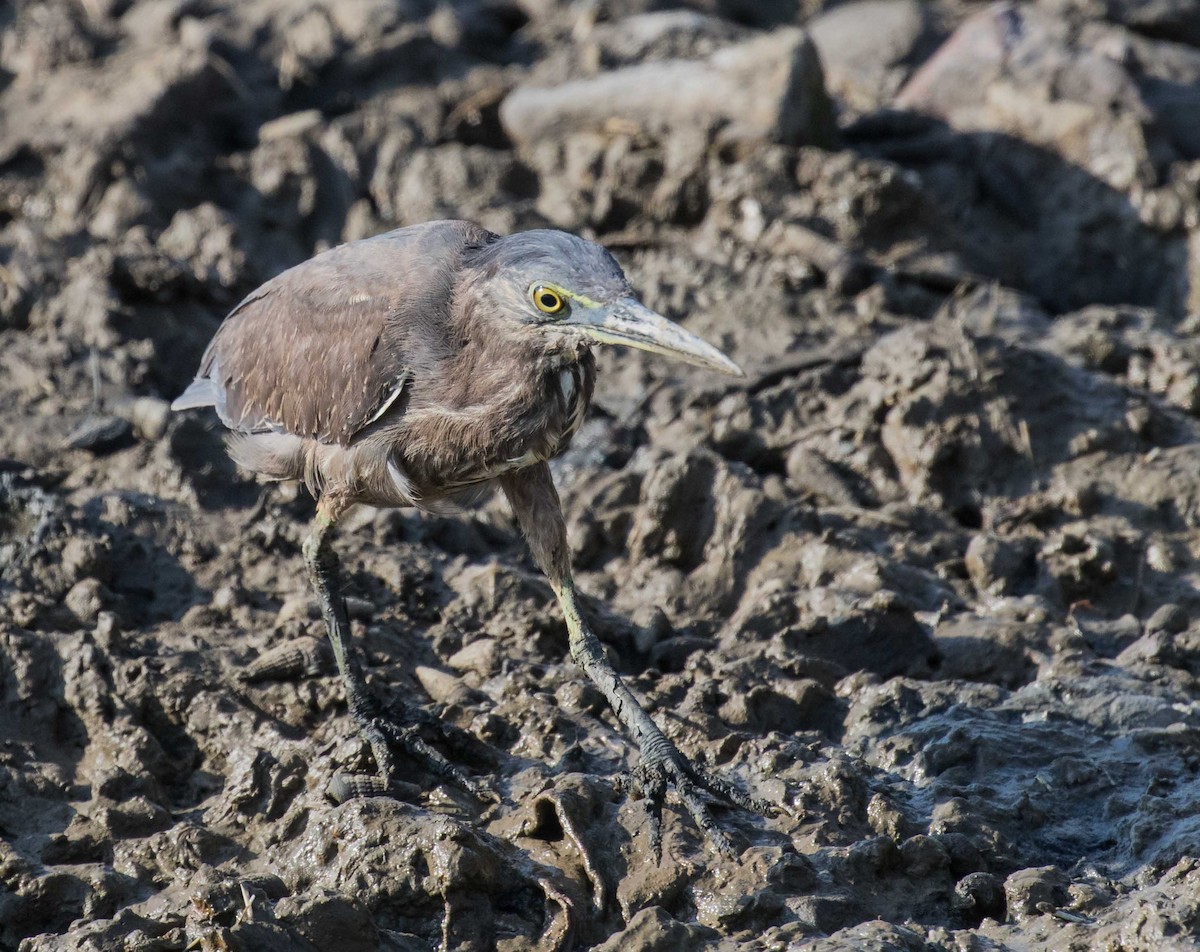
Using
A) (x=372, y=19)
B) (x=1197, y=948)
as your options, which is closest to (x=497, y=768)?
(x=1197, y=948)

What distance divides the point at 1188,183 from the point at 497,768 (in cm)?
590

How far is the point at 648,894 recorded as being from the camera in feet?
15.4

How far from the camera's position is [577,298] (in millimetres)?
4812

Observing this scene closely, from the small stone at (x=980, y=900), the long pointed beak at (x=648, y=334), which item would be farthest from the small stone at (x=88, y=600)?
the small stone at (x=980, y=900)

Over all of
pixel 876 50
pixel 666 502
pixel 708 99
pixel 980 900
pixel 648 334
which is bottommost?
pixel 666 502

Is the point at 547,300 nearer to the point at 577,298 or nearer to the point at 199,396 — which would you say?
the point at 577,298

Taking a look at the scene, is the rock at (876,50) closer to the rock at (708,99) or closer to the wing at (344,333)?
the rock at (708,99)

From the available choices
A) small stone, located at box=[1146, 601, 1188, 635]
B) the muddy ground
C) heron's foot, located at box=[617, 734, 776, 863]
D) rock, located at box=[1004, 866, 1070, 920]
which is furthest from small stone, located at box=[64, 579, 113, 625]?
small stone, located at box=[1146, 601, 1188, 635]

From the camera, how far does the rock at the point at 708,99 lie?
9.09 m

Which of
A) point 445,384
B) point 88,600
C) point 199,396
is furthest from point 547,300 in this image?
point 88,600

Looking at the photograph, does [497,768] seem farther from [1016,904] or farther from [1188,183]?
[1188,183]

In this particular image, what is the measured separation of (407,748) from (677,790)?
3.31ft

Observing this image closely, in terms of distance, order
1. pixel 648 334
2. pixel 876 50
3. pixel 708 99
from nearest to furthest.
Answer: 1. pixel 648 334
2. pixel 708 99
3. pixel 876 50

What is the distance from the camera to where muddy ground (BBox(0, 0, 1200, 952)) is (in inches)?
189
